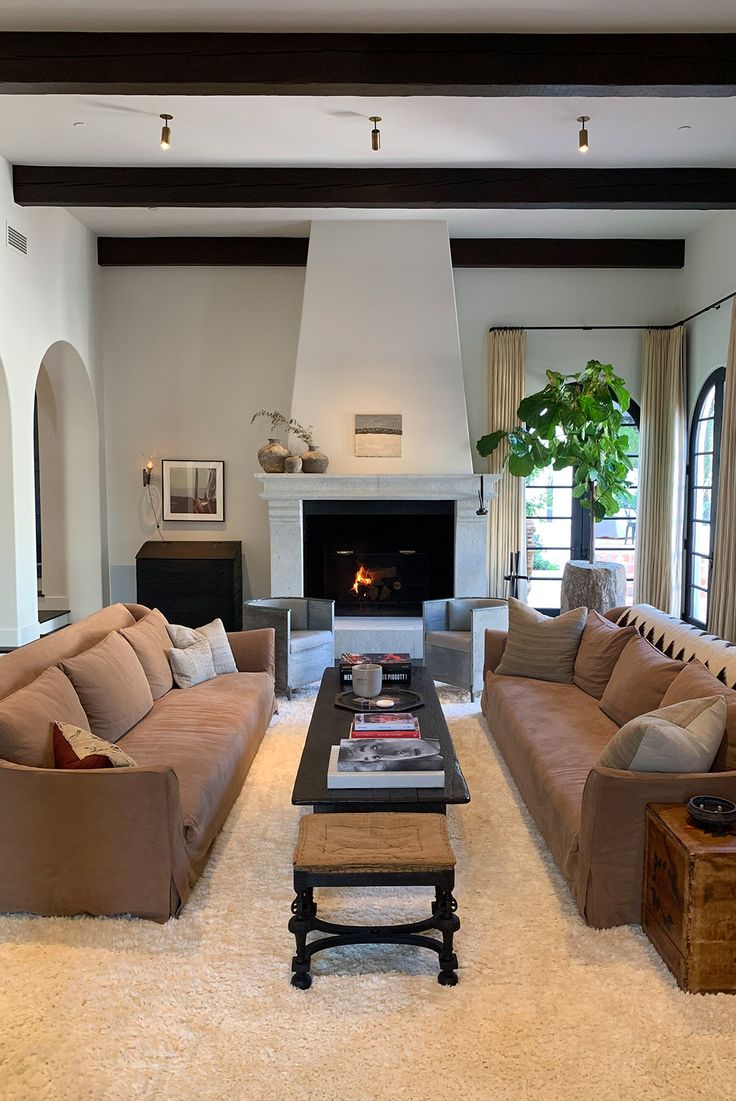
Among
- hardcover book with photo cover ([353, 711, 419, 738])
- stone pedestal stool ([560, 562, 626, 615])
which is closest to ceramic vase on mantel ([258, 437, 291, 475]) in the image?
stone pedestal stool ([560, 562, 626, 615])

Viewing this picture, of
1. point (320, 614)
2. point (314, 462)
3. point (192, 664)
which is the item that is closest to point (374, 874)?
point (192, 664)

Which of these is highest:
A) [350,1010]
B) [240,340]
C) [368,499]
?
[240,340]

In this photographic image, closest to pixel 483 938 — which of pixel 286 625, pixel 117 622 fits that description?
pixel 117 622

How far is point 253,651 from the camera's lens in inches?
209

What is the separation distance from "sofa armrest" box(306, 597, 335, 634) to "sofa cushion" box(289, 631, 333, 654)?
9cm

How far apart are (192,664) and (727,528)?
155 inches

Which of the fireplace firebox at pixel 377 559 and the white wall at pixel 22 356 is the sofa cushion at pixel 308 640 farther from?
the white wall at pixel 22 356

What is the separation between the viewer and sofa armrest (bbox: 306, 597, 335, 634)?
20.9 ft

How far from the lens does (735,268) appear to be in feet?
22.4

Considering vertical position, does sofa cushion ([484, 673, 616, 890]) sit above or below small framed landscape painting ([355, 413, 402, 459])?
below

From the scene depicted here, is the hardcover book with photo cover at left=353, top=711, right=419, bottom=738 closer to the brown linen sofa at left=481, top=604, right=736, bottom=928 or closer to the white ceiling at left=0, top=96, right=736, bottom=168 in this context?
the brown linen sofa at left=481, top=604, right=736, bottom=928

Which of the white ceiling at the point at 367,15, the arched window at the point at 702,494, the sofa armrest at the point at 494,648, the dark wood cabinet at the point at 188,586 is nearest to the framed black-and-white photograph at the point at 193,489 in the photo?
the dark wood cabinet at the point at 188,586

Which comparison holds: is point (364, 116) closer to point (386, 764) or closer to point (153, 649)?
point (153, 649)

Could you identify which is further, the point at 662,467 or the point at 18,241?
the point at 662,467
